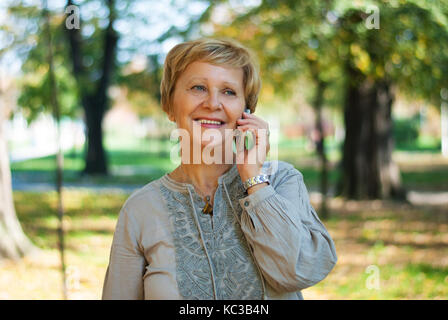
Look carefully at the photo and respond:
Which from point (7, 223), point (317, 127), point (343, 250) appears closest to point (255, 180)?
point (7, 223)

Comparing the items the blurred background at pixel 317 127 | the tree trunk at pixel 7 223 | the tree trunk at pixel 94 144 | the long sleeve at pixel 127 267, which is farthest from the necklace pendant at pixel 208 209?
the tree trunk at pixel 94 144

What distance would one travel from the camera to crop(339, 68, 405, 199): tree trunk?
37.3 ft

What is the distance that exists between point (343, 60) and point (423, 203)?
5.66 metres

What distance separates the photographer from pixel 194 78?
6.31 ft

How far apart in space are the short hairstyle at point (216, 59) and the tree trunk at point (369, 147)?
9.76 metres

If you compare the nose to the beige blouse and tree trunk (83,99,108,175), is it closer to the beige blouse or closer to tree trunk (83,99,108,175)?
the beige blouse

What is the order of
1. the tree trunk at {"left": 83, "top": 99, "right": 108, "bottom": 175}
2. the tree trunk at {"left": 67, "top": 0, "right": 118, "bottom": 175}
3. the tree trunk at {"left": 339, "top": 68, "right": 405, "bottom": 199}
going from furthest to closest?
the tree trunk at {"left": 83, "top": 99, "right": 108, "bottom": 175}, the tree trunk at {"left": 67, "top": 0, "right": 118, "bottom": 175}, the tree trunk at {"left": 339, "top": 68, "right": 405, "bottom": 199}

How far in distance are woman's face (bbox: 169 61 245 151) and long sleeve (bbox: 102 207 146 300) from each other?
458 mm

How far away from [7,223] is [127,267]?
5050 mm

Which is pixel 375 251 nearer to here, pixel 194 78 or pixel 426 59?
pixel 426 59

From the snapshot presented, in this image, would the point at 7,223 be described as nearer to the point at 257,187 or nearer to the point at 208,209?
the point at 208,209

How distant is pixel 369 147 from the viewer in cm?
1138

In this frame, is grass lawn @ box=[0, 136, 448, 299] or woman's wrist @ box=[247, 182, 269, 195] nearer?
woman's wrist @ box=[247, 182, 269, 195]

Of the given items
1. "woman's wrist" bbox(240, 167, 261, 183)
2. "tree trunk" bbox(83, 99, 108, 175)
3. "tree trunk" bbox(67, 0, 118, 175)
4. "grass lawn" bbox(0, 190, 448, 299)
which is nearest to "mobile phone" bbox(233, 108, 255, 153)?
"woman's wrist" bbox(240, 167, 261, 183)
